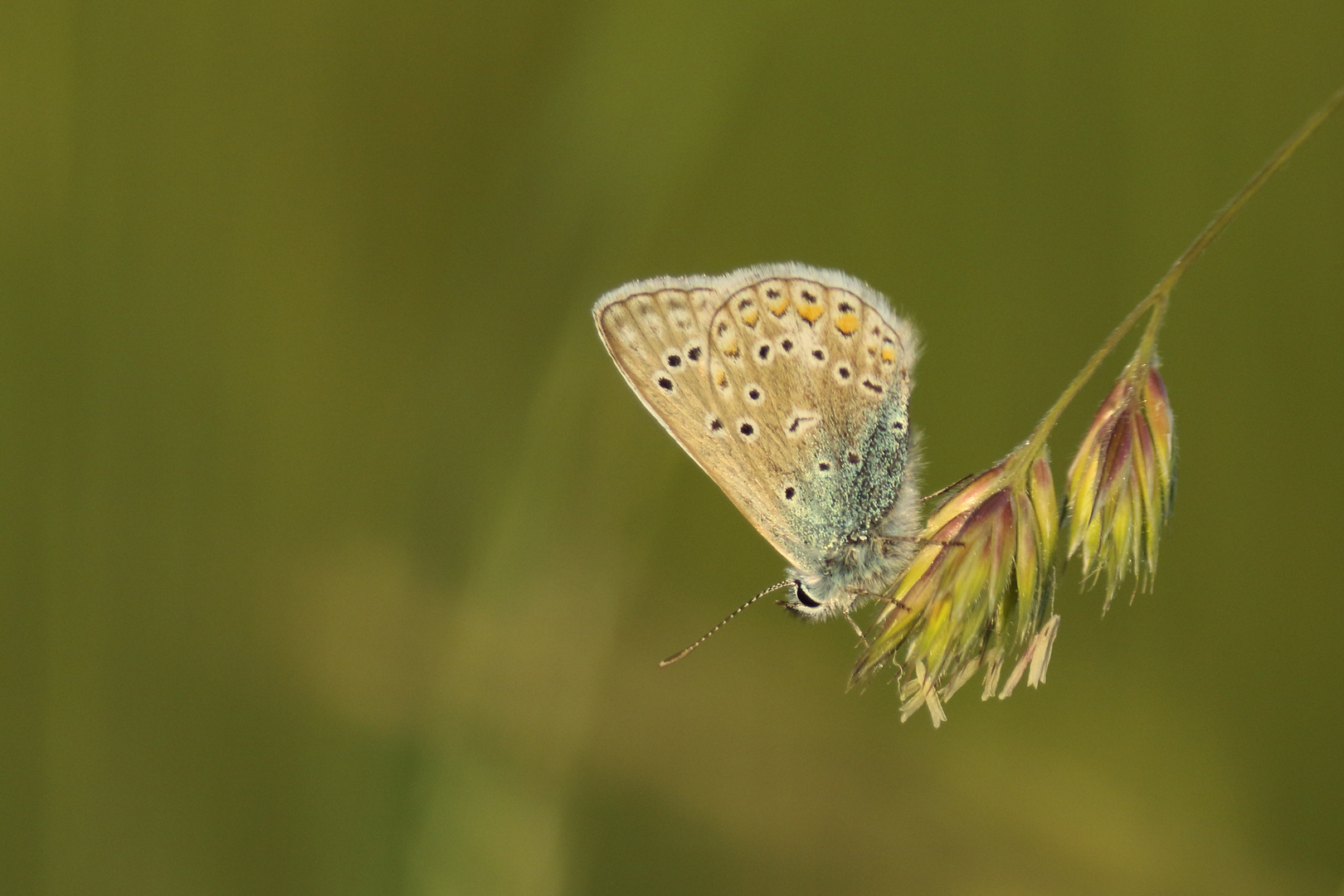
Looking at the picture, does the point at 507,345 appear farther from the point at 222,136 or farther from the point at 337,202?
the point at 222,136

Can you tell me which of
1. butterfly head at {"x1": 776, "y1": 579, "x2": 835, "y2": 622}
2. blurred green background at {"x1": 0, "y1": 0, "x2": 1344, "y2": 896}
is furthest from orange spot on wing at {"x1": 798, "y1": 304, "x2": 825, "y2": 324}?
butterfly head at {"x1": 776, "y1": 579, "x2": 835, "y2": 622}

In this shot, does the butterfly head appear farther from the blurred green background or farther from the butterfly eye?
the blurred green background

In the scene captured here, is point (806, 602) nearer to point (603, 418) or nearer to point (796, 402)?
point (796, 402)

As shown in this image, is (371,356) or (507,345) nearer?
(507,345)

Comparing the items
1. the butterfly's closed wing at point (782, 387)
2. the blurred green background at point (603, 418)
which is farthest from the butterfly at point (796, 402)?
the blurred green background at point (603, 418)

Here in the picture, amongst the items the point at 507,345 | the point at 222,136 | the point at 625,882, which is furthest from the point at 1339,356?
the point at 222,136

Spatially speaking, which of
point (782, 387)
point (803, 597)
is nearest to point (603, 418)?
point (782, 387)
